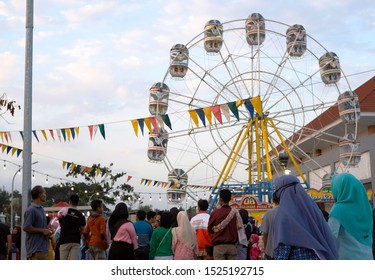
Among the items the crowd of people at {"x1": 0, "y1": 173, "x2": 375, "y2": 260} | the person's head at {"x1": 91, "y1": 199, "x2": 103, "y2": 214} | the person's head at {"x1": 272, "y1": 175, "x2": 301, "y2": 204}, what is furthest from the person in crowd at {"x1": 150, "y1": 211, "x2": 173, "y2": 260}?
the person's head at {"x1": 272, "y1": 175, "x2": 301, "y2": 204}

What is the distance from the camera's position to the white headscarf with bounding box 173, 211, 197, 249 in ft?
29.7

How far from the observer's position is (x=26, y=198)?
9227 millimetres

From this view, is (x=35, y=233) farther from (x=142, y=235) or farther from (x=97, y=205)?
(x=142, y=235)

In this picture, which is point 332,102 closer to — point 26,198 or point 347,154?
point 347,154

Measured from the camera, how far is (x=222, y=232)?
924cm

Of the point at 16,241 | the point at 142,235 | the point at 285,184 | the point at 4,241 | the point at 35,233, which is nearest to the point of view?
the point at 285,184

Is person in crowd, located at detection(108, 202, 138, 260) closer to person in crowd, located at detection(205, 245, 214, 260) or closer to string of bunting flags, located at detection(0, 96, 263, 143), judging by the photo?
person in crowd, located at detection(205, 245, 214, 260)

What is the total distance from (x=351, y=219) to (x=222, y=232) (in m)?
4.05

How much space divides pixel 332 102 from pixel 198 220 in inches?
747

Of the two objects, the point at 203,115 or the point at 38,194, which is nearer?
the point at 38,194

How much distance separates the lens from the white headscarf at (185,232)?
905 cm

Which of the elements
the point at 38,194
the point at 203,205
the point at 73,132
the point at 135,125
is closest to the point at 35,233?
the point at 38,194

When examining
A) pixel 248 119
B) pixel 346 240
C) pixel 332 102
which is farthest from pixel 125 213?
pixel 332 102

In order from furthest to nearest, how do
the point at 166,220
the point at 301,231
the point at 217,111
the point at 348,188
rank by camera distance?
1. the point at 217,111
2. the point at 166,220
3. the point at 348,188
4. the point at 301,231
